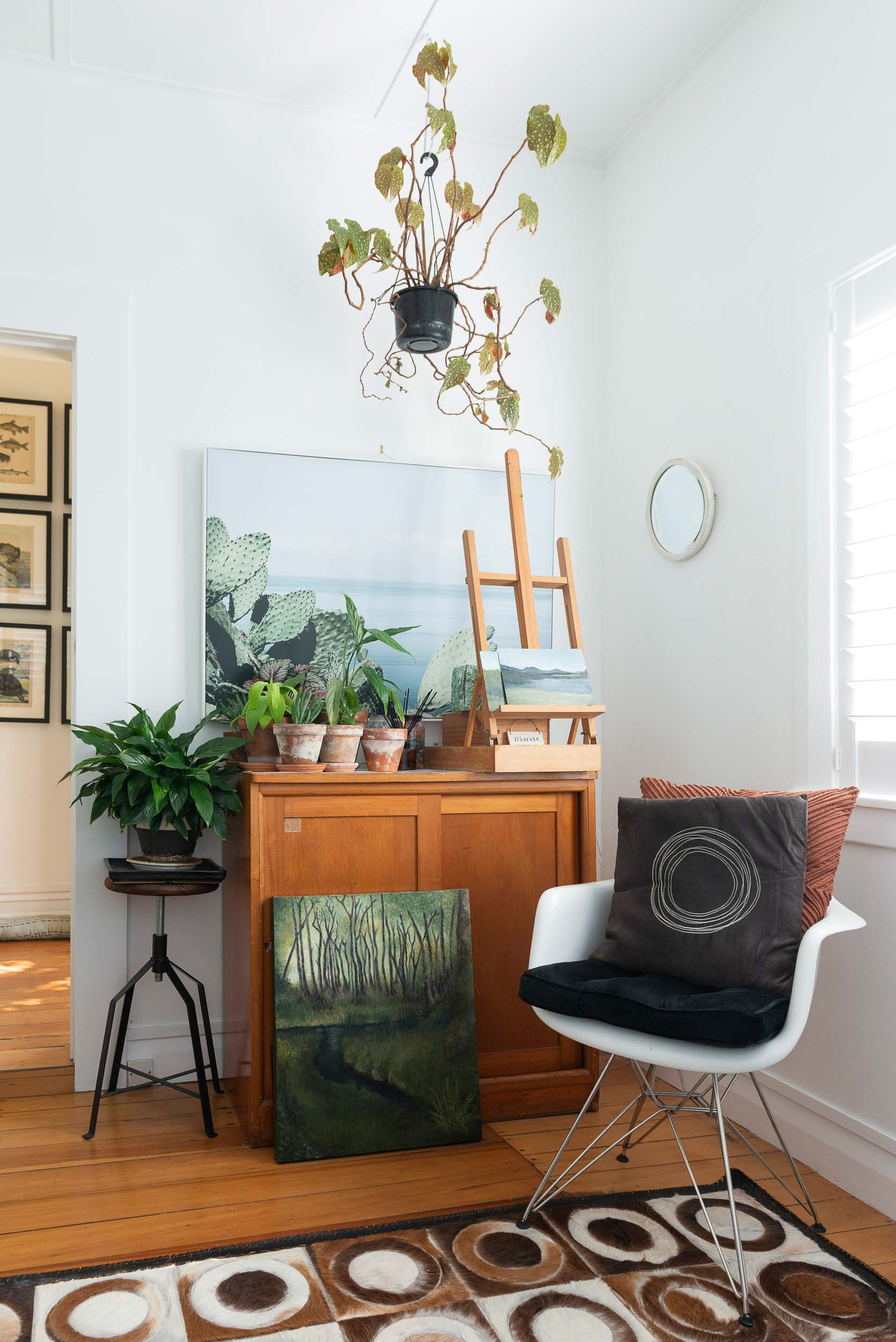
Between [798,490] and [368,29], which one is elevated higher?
[368,29]

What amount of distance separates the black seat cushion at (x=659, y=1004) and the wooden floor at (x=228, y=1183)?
1.64 feet

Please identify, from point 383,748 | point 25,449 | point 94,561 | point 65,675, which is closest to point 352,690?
point 383,748

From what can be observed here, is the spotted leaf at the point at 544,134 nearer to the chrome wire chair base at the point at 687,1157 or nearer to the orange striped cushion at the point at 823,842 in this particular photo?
the orange striped cushion at the point at 823,842

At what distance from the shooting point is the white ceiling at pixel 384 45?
2730mm

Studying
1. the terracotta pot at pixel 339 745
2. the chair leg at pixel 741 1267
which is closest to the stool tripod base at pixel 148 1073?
the terracotta pot at pixel 339 745

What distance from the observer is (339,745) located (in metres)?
2.69

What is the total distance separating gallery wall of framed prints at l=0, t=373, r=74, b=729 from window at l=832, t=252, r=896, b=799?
359 centimetres

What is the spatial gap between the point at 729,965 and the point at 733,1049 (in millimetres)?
198

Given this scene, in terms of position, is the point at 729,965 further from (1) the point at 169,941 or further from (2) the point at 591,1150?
(1) the point at 169,941

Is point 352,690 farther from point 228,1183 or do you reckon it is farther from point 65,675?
point 65,675

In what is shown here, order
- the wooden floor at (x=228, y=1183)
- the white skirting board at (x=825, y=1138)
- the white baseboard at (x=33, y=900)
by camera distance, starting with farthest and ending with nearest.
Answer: the white baseboard at (x=33, y=900)
the white skirting board at (x=825, y=1138)
the wooden floor at (x=228, y=1183)

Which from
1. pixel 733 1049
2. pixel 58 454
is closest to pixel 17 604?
pixel 58 454

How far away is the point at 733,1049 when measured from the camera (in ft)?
6.17

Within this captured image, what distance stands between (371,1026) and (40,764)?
2867mm
